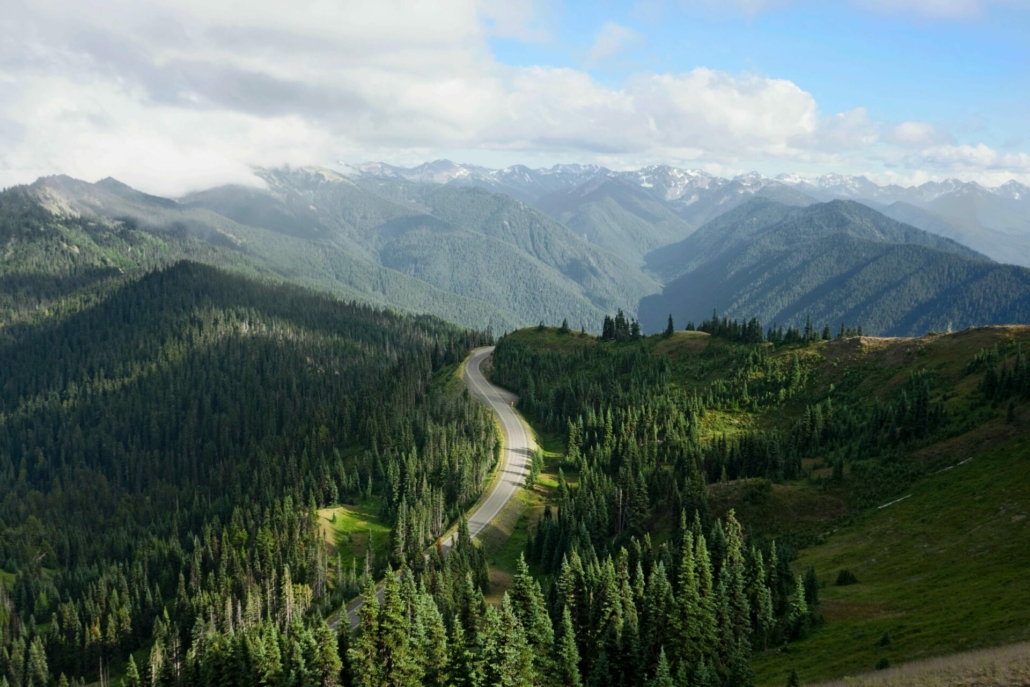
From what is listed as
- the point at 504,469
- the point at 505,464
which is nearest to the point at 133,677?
the point at 504,469

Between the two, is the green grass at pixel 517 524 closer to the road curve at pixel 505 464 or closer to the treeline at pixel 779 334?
the road curve at pixel 505 464

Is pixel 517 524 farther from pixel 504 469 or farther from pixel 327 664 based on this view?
pixel 327 664

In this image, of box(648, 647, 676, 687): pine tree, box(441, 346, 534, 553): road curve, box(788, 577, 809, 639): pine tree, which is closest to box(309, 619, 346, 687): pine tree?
box(648, 647, 676, 687): pine tree

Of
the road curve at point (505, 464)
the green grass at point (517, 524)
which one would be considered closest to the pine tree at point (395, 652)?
the green grass at point (517, 524)

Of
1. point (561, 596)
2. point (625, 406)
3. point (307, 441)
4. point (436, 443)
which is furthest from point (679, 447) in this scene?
point (307, 441)

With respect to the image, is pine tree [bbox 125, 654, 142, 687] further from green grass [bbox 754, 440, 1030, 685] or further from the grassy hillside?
green grass [bbox 754, 440, 1030, 685]

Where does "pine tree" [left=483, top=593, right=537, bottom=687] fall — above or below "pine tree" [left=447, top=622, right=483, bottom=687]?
above

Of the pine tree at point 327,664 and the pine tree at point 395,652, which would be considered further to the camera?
the pine tree at point 327,664
